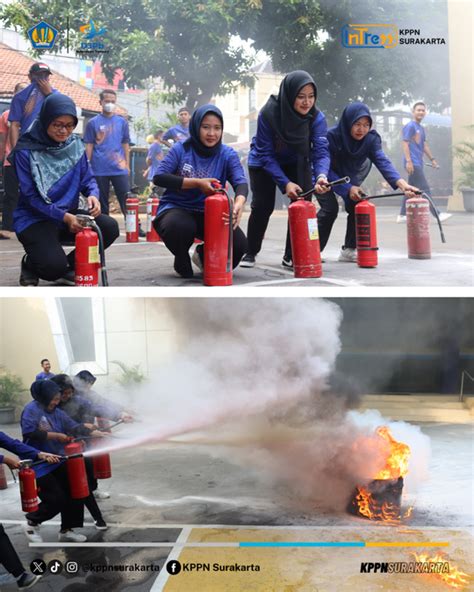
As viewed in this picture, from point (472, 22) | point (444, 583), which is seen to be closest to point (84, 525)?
point (444, 583)

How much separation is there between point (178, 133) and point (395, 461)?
8.07 ft

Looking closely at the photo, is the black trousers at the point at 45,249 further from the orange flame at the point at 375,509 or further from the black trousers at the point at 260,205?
the orange flame at the point at 375,509

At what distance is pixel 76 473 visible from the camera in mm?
3713

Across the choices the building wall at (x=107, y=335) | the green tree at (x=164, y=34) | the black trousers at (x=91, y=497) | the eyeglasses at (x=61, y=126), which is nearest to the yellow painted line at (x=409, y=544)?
the black trousers at (x=91, y=497)

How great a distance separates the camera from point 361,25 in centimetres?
360

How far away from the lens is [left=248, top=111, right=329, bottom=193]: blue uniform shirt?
3.59 m

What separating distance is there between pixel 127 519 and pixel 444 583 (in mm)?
1787

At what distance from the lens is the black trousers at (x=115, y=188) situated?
3754mm

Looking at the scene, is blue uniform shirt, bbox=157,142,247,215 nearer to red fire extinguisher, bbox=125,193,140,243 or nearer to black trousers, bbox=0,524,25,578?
red fire extinguisher, bbox=125,193,140,243

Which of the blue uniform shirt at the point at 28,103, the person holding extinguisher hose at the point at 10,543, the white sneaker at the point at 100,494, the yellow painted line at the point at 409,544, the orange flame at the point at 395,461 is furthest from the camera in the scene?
the orange flame at the point at 395,461

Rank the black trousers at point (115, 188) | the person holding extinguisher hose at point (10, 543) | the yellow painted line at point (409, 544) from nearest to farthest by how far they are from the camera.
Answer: the person holding extinguisher hose at point (10, 543) → the yellow painted line at point (409, 544) → the black trousers at point (115, 188)

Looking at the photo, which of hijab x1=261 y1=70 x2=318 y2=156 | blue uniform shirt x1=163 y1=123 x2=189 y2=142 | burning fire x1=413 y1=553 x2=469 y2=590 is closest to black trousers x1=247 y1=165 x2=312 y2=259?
hijab x1=261 y1=70 x2=318 y2=156

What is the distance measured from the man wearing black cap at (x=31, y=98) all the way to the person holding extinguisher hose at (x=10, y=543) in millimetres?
1638

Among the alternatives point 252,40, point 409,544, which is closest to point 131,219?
point 252,40
